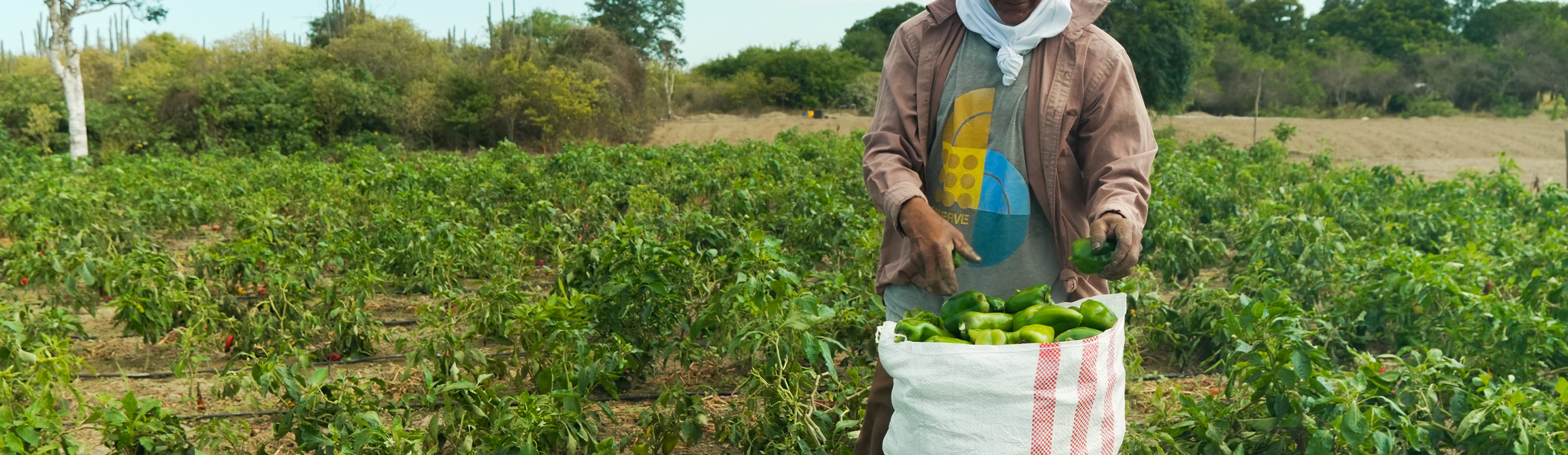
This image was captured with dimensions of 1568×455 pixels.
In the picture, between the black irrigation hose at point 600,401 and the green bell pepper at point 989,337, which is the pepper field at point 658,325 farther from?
the green bell pepper at point 989,337

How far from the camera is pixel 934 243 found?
1889mm

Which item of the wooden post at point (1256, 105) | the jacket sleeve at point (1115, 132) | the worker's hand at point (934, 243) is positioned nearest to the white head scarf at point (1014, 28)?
the jacket sleeve at point (1115, 132)

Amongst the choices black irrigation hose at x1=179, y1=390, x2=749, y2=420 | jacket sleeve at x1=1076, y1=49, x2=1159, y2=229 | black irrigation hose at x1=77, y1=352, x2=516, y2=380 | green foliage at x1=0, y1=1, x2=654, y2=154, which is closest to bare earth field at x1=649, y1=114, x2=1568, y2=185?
green foliage at x1=0, y1=1, x2=654, y2=154

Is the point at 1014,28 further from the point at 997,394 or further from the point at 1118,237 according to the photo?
the point at 997,394

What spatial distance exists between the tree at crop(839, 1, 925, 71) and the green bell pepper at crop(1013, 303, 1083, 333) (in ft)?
135

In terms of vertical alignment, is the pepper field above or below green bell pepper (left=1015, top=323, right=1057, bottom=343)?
below

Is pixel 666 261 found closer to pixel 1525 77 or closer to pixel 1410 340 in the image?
pixel 1410 340

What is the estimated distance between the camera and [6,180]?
8852 millimetres

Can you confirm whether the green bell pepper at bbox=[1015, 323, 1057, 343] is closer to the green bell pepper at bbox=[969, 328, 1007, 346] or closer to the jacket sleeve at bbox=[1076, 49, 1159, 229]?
the green bell pepper at bbox=[969, 328, 1007, 346]

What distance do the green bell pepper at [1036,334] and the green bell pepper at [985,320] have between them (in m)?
0.06

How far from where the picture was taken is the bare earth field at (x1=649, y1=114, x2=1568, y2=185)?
22297 millimetres

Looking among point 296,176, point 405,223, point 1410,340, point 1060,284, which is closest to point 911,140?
point 1060,284

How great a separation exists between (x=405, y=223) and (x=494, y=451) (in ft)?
10.7

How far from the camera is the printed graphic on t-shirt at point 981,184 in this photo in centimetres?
211
